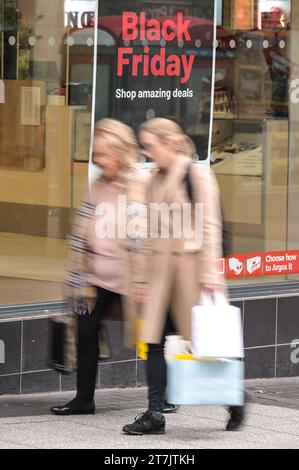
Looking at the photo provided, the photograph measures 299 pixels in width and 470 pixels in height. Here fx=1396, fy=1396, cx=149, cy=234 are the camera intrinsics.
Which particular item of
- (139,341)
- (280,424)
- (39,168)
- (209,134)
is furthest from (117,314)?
(209,134)

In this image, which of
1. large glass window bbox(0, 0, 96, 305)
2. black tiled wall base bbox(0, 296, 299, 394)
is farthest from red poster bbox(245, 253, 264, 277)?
large glass window bbox(0, 0, 96, 305)

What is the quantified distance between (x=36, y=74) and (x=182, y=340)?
2690 millimetres

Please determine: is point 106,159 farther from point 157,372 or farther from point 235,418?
point 235,418

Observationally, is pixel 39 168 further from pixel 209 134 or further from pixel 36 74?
pixel 209 134

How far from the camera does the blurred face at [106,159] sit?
8.13m

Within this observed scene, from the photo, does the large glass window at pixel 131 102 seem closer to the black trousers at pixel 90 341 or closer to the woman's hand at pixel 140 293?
the black trousers at pixel 90 341

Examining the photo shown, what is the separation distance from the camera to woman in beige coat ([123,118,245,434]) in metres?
7.89

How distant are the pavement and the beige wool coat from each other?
1.99 ft

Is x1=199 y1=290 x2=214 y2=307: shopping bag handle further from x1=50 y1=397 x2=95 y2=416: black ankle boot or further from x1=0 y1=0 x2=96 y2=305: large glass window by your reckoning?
x1=0 y1=0 x2=96 y2=305: large glass window

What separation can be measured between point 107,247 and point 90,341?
604 millimetres

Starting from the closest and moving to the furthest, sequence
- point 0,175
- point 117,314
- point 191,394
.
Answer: point 191,394 → point 117,314 → point 0,175

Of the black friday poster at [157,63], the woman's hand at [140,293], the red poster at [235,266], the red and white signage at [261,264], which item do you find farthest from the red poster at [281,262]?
the woman's hand at [140,293]

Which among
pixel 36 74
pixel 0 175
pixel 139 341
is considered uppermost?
pixel 36 74

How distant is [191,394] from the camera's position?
305 inches
